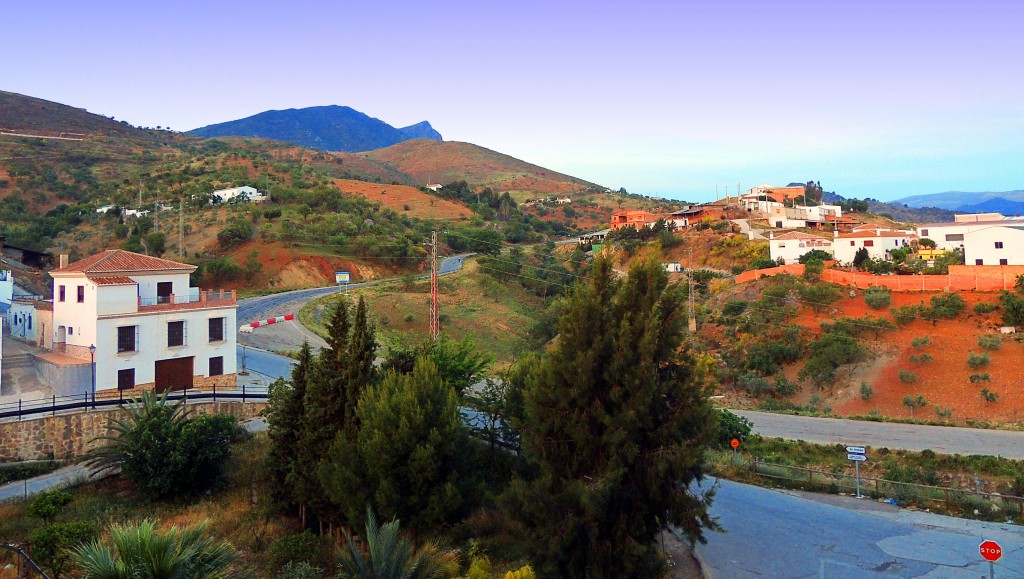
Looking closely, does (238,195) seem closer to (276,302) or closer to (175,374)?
(276,302)

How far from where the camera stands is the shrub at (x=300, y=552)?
1276cm

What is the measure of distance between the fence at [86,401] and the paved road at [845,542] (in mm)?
14492

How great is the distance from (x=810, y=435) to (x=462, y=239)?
49.6 meters

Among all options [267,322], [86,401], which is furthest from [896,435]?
[267,322]

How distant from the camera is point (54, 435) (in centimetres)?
1842

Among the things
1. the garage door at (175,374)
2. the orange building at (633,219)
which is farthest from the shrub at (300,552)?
the orange building at (633,219)

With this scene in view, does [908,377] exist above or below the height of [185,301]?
below

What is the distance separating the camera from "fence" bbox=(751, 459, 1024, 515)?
1572cm

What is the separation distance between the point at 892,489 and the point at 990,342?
22257 mm

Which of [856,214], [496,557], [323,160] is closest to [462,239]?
[856,214]

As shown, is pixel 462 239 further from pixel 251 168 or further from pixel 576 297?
pixel 576 297

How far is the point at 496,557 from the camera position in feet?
41.8

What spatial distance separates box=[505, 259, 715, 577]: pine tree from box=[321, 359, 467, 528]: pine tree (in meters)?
1.77

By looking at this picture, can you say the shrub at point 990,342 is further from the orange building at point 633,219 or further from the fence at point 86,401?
the orange building at point 633,219
